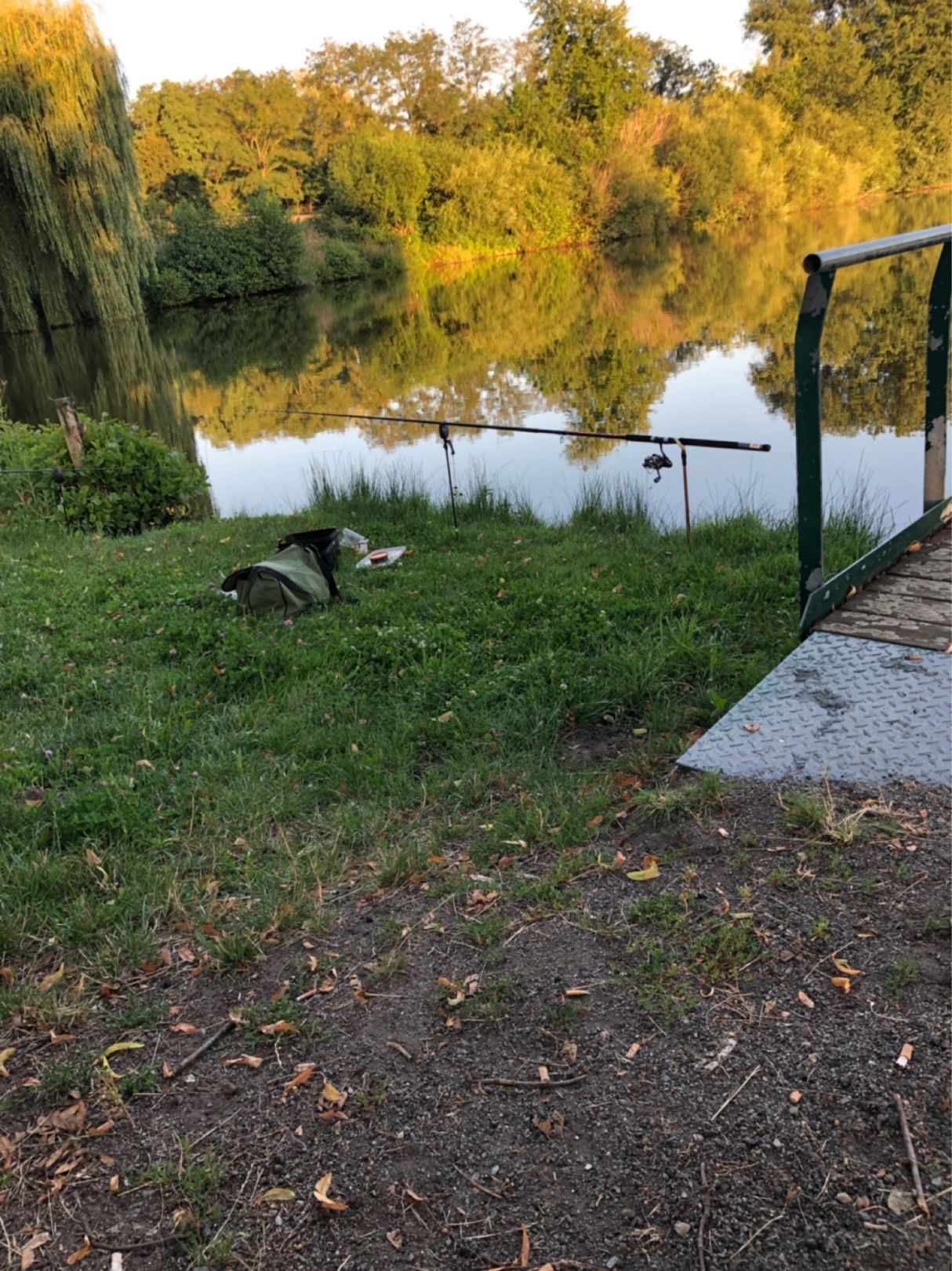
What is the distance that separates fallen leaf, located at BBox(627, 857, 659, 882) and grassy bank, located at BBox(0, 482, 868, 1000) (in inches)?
12.3

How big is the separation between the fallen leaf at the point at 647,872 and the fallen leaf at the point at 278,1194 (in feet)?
3.94

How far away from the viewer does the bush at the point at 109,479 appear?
30.8 ft

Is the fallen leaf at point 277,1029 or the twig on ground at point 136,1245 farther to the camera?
the fallen leaf at point 277,1029

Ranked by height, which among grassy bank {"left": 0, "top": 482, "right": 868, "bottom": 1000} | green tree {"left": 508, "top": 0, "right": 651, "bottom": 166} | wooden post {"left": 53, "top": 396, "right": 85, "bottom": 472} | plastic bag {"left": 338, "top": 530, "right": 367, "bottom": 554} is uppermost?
green tree {"left": 508, "top": 0, "right": 651, "bottom": 166}

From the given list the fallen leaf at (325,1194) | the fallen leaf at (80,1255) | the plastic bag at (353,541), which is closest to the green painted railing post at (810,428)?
the fallen leaf at (325,1194)

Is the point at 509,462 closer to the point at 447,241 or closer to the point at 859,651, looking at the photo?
the point at 859,651

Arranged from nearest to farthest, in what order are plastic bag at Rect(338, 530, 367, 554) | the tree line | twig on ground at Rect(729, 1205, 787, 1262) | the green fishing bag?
twig on ground at Rect(729, 1205, 787, 1262) < the green fishing bag < plastic bag at Rect(338, 530, 367, 554) < the tree line

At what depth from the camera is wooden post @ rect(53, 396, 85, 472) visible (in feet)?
30.1

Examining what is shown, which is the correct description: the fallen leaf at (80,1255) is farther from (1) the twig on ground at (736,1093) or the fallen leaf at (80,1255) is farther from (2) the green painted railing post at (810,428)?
(2) the green painted railing post at (810,428)

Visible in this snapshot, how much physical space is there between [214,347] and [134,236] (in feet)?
13.6

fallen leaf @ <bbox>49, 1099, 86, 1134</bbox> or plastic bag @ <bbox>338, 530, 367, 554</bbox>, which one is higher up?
fallen leaf @ <bbox>49, 1099, 86, 1134</bbox>

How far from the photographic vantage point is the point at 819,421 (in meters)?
3.22

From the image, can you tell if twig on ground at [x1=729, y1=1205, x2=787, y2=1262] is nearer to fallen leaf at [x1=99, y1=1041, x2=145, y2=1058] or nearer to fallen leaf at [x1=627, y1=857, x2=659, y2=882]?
fallen leaf at [x1=627, y1=857, x2=659, y2=882]

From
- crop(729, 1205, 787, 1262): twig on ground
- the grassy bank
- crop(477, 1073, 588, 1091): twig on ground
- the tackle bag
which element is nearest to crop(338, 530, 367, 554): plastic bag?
the grassy bank
